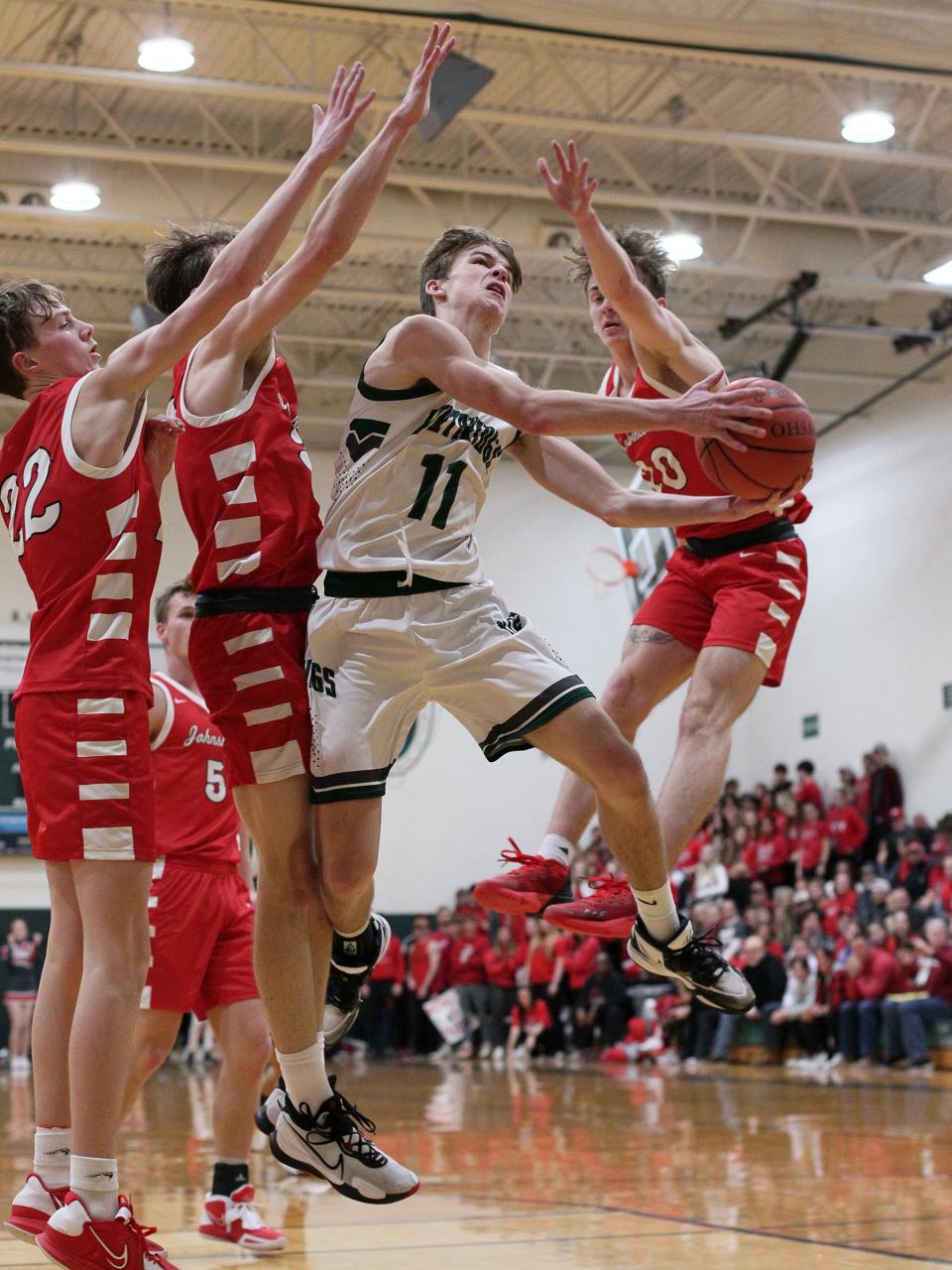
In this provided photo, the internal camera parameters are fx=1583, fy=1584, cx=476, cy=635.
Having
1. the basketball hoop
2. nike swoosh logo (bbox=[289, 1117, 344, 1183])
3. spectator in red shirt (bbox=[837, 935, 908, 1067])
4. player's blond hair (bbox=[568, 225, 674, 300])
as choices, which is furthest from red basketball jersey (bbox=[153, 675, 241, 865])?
the basketball hoop

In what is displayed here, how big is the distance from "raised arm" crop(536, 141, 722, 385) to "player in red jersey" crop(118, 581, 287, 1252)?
96.2 inches

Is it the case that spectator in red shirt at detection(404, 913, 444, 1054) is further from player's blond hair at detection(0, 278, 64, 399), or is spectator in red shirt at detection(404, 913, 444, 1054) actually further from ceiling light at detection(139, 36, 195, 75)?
player's blond hair at detection(0, 278, 64, 399)

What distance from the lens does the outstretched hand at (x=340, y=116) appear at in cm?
436

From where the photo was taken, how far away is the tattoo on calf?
5559 mm

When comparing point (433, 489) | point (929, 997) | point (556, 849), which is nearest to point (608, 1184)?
point (556, 849)

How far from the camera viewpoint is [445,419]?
4.57 metres

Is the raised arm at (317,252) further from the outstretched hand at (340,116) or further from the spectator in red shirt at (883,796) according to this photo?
the spectator in red shirt at (883,796)

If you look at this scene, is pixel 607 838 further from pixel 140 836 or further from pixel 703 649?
pixel 140 836

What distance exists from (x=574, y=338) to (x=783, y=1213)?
54.7 ft

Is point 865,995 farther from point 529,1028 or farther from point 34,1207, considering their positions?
point 34,1207

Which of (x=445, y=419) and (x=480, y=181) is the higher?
(x=480, y=181)

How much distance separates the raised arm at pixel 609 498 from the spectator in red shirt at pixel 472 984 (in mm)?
15453

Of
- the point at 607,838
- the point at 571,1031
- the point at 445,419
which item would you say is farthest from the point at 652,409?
the point at 571,1031

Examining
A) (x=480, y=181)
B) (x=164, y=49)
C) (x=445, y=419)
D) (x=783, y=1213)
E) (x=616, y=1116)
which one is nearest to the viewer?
(x=445, y=419)
